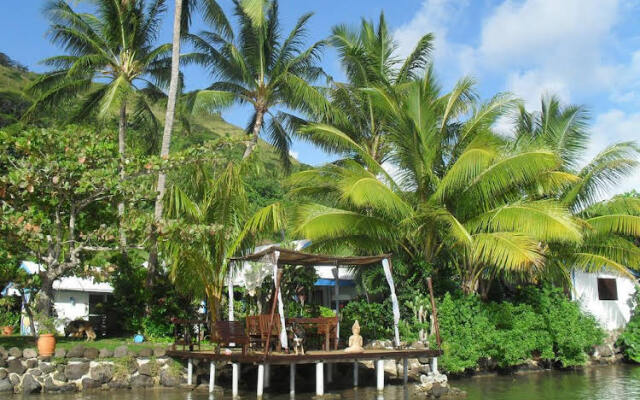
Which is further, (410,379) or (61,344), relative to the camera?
(410,379)

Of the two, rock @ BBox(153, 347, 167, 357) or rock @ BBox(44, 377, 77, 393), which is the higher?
rock @ BBox(153, 347, 167, 357)

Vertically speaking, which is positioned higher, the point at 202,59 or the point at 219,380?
the point at 202,59

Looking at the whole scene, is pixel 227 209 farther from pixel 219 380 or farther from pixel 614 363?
pixel 614 363

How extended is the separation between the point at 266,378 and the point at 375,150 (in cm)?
872

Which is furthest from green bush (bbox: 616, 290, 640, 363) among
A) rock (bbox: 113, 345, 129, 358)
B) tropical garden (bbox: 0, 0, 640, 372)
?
rock (bbox: 113, 345, 129, 358)

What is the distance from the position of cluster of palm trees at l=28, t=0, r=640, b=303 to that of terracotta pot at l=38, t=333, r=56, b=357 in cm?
311

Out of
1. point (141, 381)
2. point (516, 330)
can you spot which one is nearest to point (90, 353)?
point (141, 381)

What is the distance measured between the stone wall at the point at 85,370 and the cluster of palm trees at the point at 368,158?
2327 mm

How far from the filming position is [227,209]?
16.5 m

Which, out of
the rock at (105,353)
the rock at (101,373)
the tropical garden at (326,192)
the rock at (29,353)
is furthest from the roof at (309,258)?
the rock at (29,353)

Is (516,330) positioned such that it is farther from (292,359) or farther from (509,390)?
(292,359)

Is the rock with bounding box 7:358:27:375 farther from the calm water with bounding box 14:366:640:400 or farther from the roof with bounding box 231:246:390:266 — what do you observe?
the roof with bounding box 231:246:390:266

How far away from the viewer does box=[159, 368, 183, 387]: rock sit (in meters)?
14.0

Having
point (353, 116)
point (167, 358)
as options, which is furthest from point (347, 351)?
point (353, 116)
